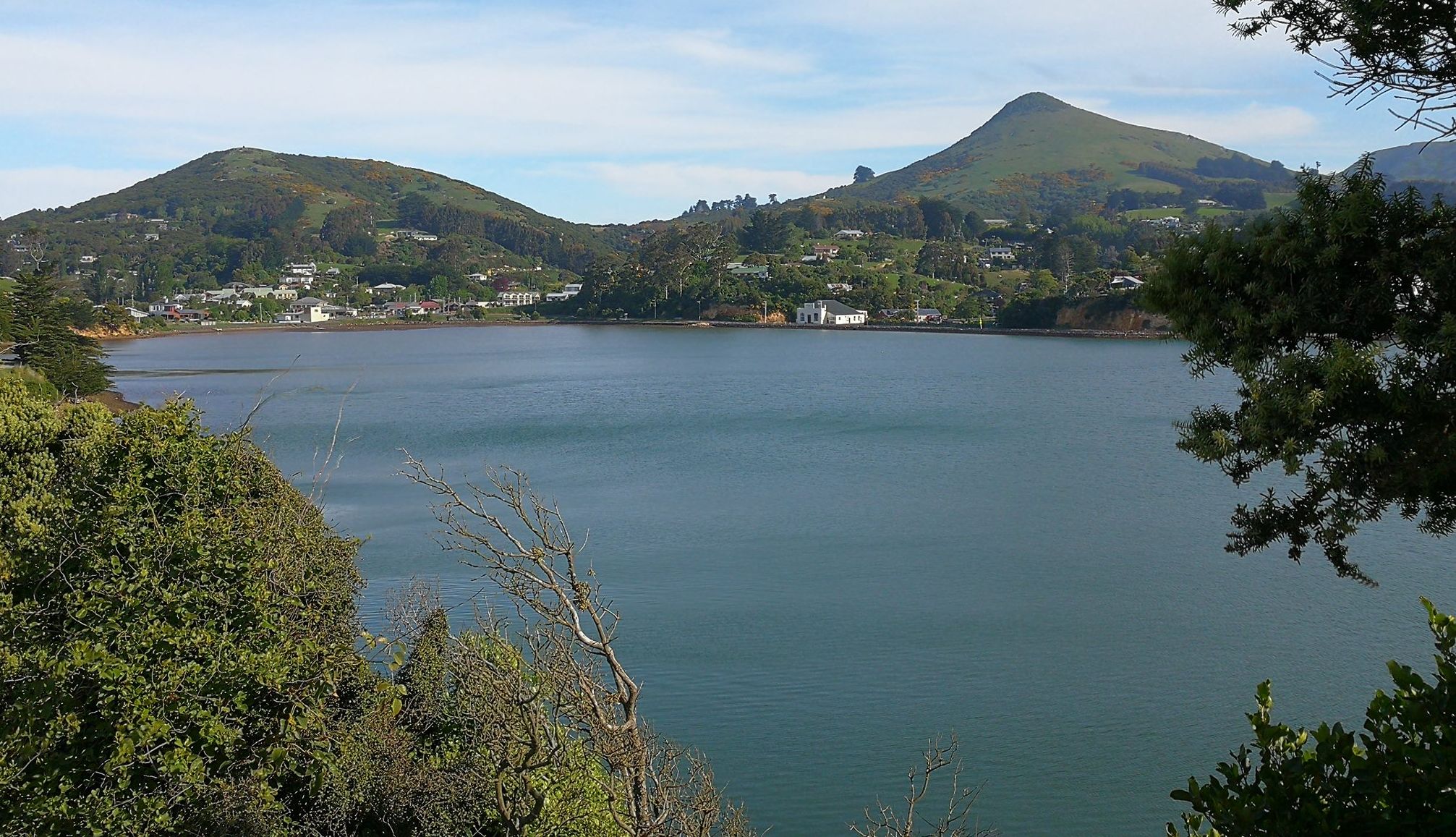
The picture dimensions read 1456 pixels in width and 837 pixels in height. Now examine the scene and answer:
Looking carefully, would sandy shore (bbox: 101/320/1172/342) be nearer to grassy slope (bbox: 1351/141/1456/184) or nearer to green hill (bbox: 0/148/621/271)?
grassy slope (bbox: 1351/141/1456/184)

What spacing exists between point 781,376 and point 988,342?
825 inches

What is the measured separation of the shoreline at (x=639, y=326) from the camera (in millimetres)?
68750

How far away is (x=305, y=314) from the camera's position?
10012 centimetres

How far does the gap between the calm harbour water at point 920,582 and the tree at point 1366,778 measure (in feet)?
19.4

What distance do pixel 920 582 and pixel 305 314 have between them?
93.5m

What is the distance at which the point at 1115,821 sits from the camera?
31.0 feet

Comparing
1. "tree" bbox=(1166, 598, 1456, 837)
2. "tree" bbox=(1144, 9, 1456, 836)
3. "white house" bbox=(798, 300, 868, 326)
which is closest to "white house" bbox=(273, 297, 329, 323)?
"white house" bbox=(798, 300, 868, 326)

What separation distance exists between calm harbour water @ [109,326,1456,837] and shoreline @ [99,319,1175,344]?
30.4 metres

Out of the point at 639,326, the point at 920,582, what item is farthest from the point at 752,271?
the point at 920,582

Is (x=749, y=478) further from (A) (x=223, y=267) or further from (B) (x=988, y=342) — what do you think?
(A) (x=223, y=267)

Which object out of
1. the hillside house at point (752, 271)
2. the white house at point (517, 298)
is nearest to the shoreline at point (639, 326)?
the hillside house at point (752, 271)

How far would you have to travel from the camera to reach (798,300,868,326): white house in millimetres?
81688

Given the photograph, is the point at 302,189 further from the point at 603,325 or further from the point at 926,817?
the point at 926,817

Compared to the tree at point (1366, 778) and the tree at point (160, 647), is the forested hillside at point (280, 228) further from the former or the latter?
the tree at point (1366, 778)
